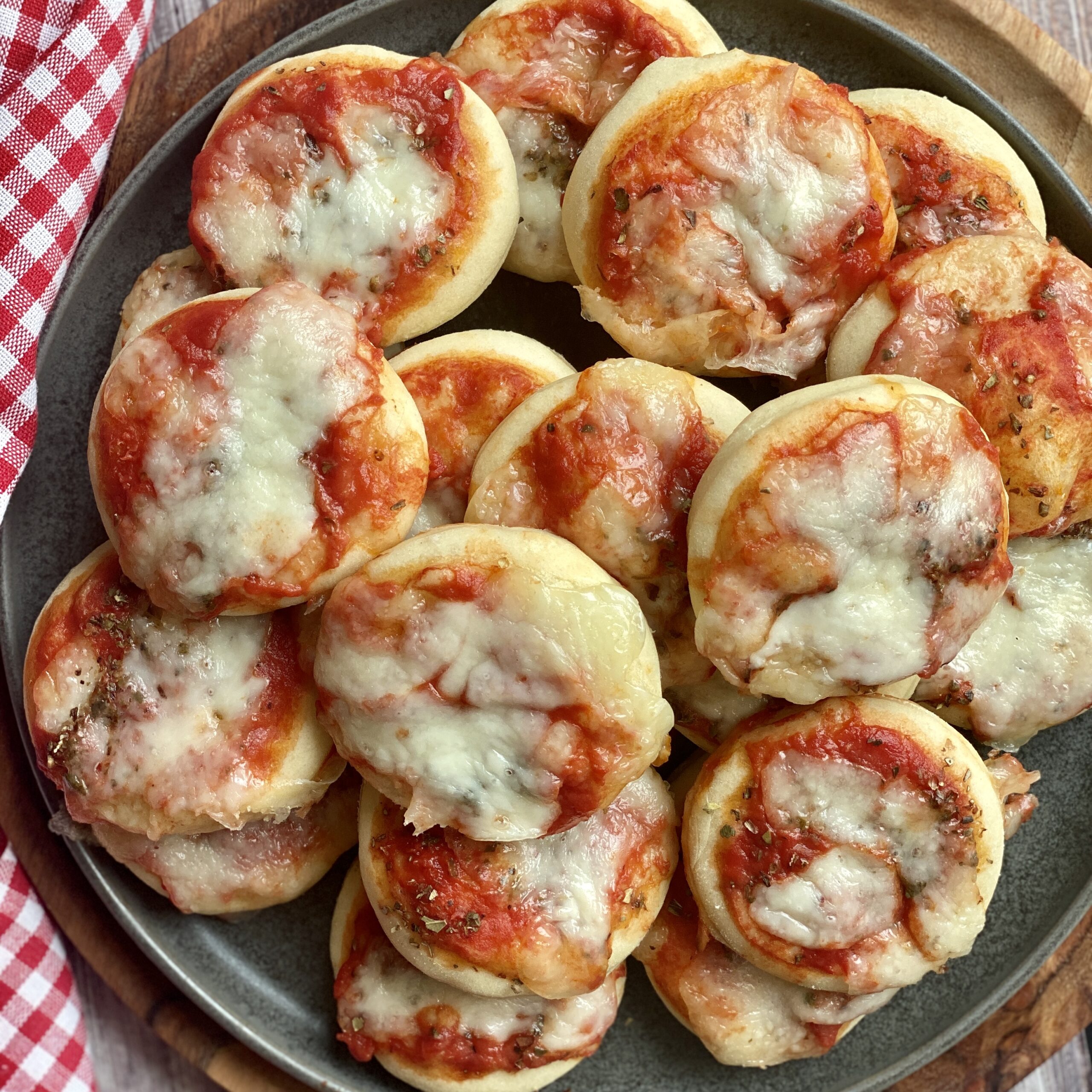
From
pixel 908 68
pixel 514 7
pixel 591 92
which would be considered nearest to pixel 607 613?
pixel 591 92

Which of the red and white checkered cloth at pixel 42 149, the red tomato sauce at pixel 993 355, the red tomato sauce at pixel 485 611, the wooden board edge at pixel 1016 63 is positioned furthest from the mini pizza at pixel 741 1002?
the wooden board edge at pixel 1016 63

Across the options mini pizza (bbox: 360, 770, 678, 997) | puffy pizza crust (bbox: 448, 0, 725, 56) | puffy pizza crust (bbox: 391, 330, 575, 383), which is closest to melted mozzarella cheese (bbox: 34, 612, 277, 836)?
mini pizza (bbox: 360, 770, 678, 997)

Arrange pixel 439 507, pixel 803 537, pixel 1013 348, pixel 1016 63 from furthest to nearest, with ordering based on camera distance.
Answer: pixel 1016 63 < pixel 439 507 < pixel 1013 348 < pixel 803 537

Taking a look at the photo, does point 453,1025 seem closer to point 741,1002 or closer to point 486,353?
point 741,1002

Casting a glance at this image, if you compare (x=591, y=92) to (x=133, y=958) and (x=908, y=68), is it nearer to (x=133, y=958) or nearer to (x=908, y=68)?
(x=908, y=68)

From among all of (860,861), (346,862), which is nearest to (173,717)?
(346,862)

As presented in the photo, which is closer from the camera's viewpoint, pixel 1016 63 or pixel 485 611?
pixel 485 611

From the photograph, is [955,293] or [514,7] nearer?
[955,293]
